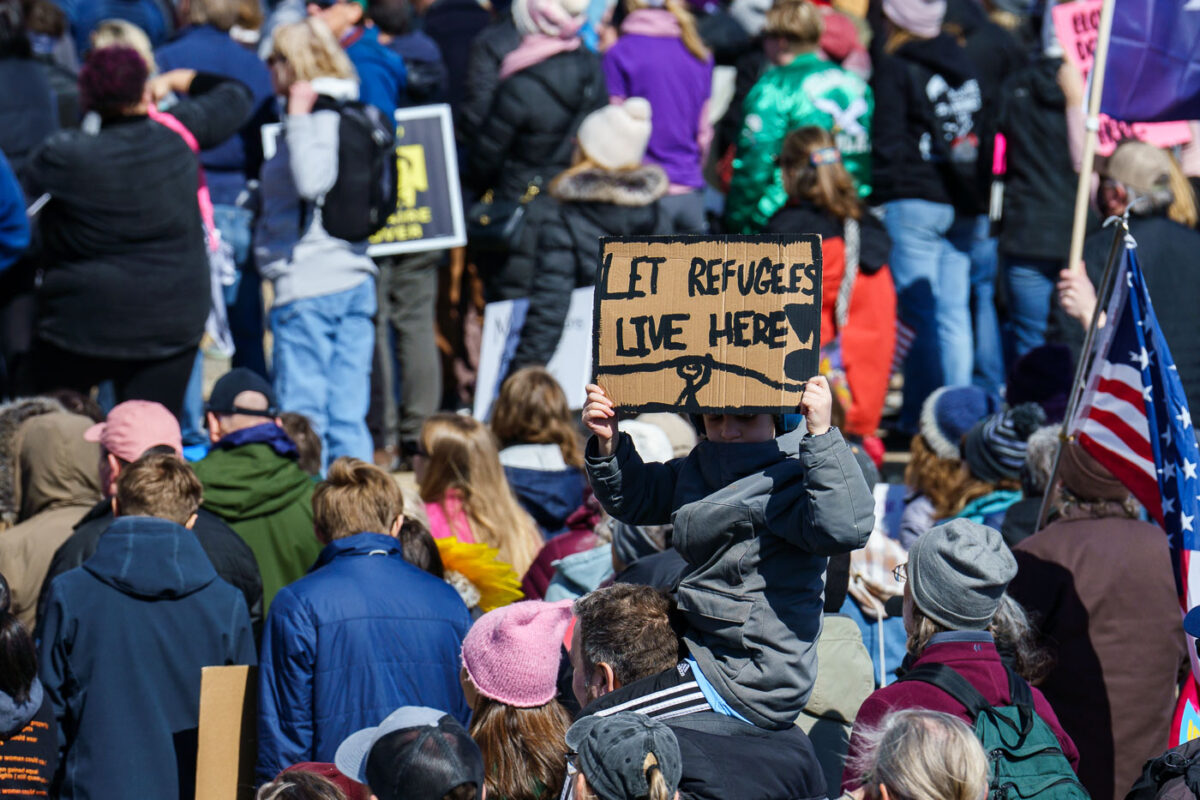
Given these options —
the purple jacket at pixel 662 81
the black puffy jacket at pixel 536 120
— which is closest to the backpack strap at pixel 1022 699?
the black puffy jacket at pixel 536 120

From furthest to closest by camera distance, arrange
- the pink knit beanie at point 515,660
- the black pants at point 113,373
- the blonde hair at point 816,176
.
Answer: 1. the blonde hair at point 816,176
2. the black pants at point 113,373
3. the pink knit beanie at point 515,660

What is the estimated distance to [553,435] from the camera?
634 cm

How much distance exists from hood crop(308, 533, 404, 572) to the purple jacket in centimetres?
520

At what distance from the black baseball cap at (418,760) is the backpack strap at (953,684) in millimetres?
1123

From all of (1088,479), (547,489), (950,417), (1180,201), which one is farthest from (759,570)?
(1180,201)

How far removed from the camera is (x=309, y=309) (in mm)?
7730

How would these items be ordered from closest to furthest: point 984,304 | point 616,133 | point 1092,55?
point 1092,55 < point 616,133 < point 984,304

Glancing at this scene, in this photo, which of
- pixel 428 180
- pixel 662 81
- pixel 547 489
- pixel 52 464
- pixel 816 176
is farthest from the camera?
pixel 662 81

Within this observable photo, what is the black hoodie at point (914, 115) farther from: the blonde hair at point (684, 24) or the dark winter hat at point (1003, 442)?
the dark winter hat at point (1003, 442)

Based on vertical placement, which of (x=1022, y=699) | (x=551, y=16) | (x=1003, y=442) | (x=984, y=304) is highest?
(x=551, y=16)

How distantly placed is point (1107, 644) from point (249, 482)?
9.22ft

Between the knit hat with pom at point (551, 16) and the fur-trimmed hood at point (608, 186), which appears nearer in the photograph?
the fur-trimmed hood at point (608, 186)

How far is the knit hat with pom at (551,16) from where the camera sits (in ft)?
28.8

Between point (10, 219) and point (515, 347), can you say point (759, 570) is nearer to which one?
point (10, 219)
